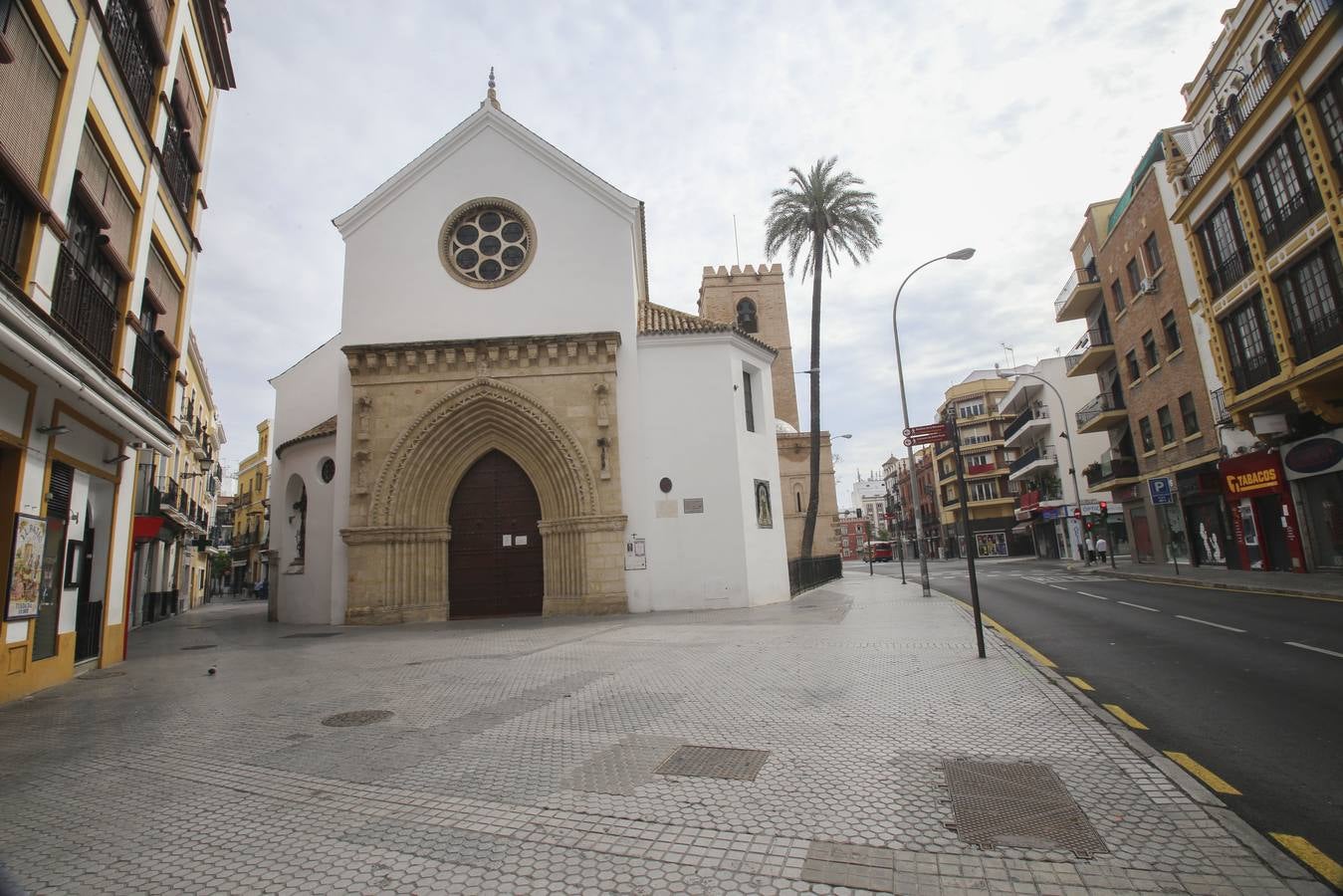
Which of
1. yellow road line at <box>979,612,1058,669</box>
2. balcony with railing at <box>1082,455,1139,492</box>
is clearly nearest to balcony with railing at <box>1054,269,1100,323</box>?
balcony with railing at <box>1082,455,1139,492</box>

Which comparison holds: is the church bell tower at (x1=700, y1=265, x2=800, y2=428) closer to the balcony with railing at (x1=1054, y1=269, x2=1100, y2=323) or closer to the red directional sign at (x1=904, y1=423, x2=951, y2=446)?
the balcony with railing at (x1=1054, y1=269, x2=1100, y2=323)

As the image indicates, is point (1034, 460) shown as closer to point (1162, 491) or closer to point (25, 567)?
point (1162, 491)

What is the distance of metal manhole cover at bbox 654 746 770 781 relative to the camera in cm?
462

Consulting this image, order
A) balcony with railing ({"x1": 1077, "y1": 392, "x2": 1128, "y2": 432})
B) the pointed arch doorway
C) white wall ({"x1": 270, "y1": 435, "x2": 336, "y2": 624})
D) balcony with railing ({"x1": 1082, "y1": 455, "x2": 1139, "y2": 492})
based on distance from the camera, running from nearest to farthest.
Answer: the pointed arch doorway
white wall ({"x1": 270, "y1": 435, "x2": 336, "y2": 624})
balcony with railing ({"x1": 1082, "y1": 455, "x2": 1139, "y2": 492})
balcony with railing ({"x1": 1077, "y1": 392, "x2": 1128, "y2": 432})

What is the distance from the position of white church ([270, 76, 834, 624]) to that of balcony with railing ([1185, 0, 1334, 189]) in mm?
14101

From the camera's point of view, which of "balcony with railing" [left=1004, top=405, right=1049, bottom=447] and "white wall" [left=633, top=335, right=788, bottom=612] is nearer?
"white wall" [left=633, top=335, right=788, bottom=612]

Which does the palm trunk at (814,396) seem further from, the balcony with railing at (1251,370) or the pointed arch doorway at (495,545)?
the balcony with railing at (1251,370)

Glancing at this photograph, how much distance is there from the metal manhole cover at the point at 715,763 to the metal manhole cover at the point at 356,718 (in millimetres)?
3212

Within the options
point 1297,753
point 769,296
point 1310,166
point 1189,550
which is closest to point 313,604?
point 1297,753

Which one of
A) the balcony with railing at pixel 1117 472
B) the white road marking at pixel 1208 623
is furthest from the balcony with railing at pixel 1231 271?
the white road marking at pixel 1208 623

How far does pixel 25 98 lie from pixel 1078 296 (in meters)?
35.7

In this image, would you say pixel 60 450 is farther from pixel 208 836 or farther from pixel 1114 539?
pixel 1114 539

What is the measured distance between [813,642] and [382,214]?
17375 millimetres

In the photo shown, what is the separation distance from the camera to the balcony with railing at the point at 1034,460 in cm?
4669
